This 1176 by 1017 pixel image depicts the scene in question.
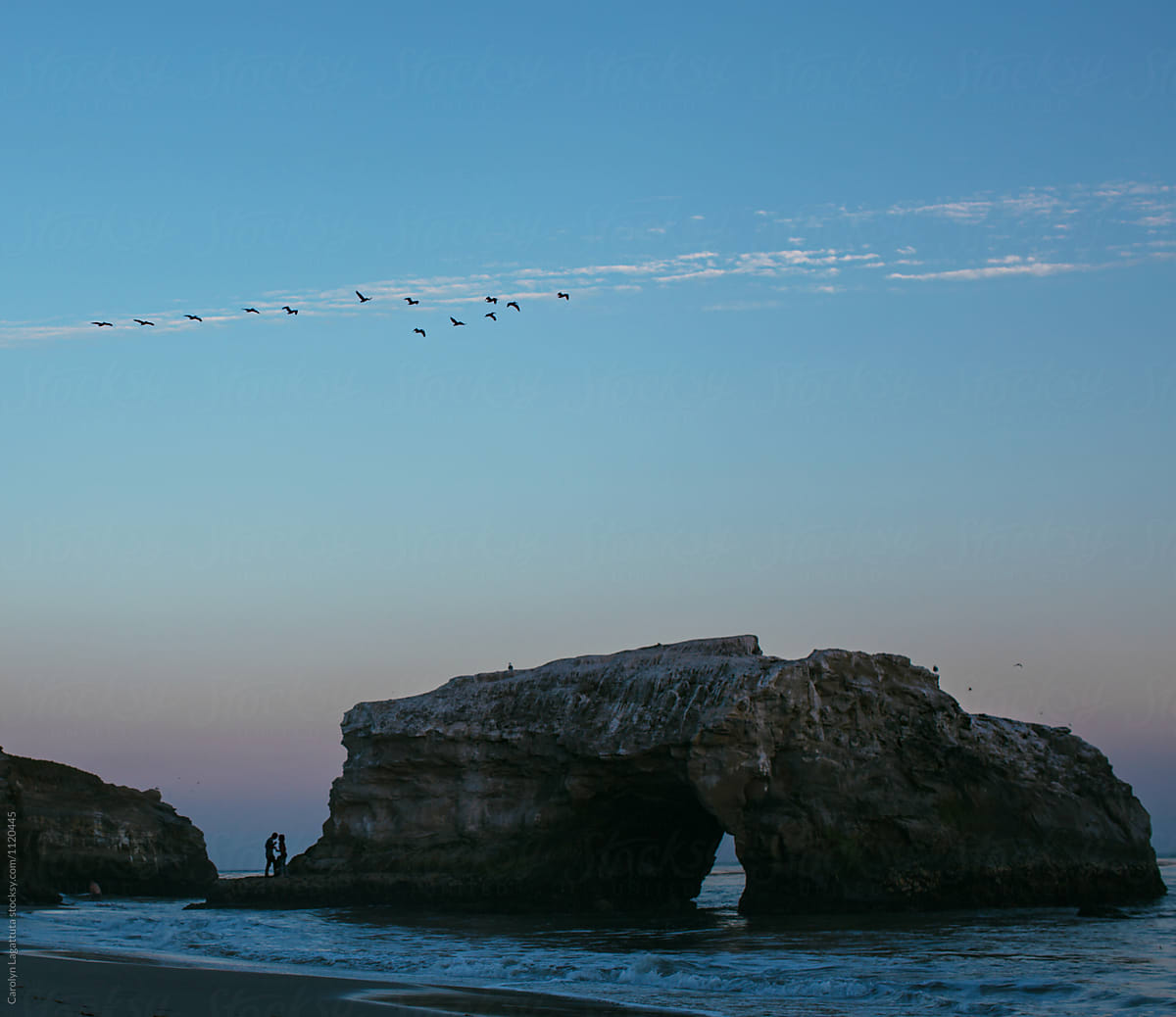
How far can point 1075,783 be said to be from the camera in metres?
30.5

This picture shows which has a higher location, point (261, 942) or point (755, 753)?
point (755, 753)

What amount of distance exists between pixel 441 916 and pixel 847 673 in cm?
1154

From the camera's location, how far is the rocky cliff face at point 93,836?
40719 mm

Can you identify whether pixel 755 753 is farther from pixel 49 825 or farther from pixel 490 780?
pixel 49 825

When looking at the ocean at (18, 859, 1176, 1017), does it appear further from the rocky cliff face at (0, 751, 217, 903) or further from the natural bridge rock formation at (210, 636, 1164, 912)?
the rocky cliff face at (0, 751, 217, 903)

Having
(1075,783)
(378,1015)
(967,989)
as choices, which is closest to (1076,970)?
(967,989)

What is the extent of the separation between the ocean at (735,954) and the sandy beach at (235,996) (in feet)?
3.41

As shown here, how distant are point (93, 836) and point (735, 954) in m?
33.2

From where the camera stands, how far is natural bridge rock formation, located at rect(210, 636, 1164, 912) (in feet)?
94.3

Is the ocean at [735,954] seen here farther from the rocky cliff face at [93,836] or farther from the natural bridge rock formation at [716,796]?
the rocky cliff face at [93,836]

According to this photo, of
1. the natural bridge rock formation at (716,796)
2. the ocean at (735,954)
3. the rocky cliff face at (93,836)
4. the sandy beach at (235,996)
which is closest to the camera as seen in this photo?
the sandy beach at (235,996)

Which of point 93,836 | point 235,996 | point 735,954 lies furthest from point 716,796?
point 93,836

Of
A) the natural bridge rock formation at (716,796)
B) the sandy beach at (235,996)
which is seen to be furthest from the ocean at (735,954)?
the natural bridge rock formation at (716,796)

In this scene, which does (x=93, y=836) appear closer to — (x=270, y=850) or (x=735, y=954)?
(x=270, y=850)
